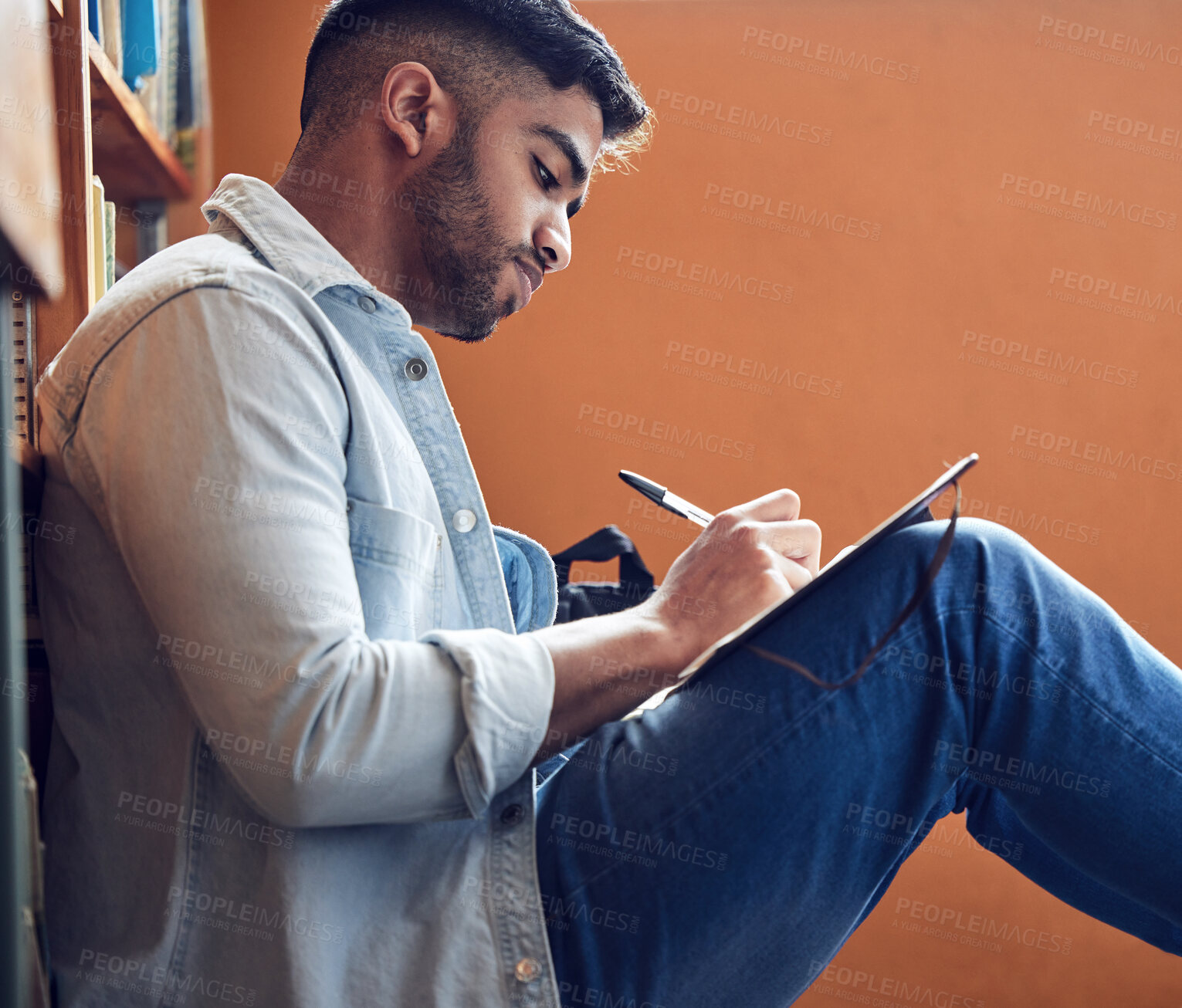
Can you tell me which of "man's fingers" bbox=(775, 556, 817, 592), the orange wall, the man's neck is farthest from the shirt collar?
the orange wall

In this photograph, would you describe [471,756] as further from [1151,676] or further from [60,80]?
[60,80]

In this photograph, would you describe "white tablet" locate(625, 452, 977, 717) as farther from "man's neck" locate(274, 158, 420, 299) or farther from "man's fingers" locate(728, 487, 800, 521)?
"man's neck" locate(274, 158, 420, 299)

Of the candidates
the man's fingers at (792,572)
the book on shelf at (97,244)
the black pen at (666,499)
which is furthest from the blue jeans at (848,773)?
the book on shelf at (97,244)

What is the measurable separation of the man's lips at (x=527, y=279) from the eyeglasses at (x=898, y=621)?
0.55 meters

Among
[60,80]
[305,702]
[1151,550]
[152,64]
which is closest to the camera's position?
[305,702]

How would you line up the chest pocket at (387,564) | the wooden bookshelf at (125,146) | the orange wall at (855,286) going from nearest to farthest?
the chest pocket at (387,564) → the wooden bookshelf at (125,146) → the orange wall at (855,286)

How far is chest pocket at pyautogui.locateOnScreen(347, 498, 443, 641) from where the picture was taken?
668 mm

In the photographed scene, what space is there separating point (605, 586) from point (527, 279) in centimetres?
46

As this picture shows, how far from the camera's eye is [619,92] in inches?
40.4

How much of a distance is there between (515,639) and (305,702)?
0.45ft

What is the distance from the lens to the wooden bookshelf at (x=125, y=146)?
3.73 ft

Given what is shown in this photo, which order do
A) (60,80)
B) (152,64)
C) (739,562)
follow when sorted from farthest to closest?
(152,64)
(60,80)
(739,562)

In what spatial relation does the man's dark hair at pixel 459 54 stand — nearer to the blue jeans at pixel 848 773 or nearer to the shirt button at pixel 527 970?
the blue jeans at pixel 848 773

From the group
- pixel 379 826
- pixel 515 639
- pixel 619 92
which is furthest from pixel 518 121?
pixel 379 826
